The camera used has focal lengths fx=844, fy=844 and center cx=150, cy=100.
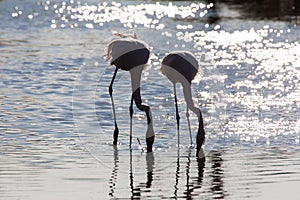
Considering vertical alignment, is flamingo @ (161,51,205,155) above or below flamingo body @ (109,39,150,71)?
below

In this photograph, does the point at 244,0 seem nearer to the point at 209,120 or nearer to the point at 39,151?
the point at 209,120

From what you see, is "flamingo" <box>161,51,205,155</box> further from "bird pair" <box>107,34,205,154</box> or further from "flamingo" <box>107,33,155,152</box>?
"flamingo" <box>107,33,155,152</box>

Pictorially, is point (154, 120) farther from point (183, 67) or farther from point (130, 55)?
point (130, 55)

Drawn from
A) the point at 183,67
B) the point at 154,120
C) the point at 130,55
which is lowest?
the point at 154,120

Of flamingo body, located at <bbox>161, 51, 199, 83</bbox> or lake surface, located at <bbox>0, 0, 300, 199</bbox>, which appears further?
flamingo body, located at <bbox>161, 51, 199, 83</bbox>

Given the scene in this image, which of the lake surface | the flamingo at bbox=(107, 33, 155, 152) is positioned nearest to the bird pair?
the flamingo at bbox=(107, 33, 155, 152)

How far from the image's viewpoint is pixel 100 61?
1964 cm

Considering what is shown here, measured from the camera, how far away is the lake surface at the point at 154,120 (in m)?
8.61

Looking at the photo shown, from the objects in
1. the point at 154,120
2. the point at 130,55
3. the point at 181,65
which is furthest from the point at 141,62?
the point at 154,120

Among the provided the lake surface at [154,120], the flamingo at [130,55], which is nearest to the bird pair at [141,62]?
the flamingo at [130,55]

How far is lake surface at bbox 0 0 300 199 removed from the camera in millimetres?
8609

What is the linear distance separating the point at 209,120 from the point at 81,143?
2543 millimetres

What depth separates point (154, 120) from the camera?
1262cm

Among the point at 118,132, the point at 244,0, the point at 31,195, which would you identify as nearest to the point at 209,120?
the point at 118,132
